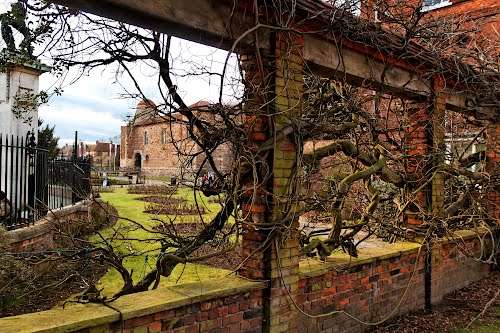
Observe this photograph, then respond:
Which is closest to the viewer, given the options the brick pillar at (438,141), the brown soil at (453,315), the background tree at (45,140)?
the brown soil at (453,315)

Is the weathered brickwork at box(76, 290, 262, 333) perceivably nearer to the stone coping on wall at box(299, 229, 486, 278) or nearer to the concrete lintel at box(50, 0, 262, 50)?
the stone coping on wall at box(299, 229, 486, 278)

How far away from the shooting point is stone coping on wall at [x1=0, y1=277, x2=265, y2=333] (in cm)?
268

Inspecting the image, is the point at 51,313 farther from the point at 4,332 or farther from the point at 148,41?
the point at 148,41

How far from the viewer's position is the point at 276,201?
3.99 m

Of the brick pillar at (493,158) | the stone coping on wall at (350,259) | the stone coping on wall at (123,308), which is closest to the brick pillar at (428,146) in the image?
the stone coping on wall at (350,259)

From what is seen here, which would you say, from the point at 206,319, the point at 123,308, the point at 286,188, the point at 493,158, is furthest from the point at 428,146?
the point at 123,308

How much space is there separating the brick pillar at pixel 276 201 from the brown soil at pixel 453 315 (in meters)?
2.04

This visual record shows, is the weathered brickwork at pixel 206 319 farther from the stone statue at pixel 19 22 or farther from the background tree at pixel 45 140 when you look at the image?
the background tree at pixel 45 140

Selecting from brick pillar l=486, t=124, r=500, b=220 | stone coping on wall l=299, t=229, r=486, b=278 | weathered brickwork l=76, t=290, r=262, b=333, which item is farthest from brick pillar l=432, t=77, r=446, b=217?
weathered brickwork l=76, t=290, r=262, b=333

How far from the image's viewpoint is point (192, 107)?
3865mm

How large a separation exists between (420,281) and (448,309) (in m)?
0.69

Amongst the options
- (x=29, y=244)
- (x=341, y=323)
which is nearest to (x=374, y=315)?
(x=341, y=323)

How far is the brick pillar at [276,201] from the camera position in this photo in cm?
396

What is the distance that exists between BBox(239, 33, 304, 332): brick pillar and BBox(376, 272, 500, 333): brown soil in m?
2.04
